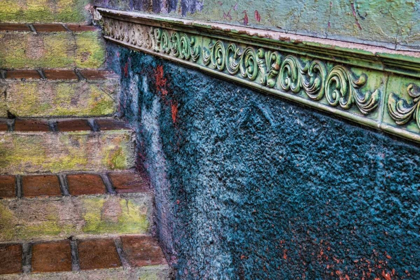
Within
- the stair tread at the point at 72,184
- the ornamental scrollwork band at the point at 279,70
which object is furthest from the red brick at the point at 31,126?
the ornamental scrollwork band at the point at 279,70

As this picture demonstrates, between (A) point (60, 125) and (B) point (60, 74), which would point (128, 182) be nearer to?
(A) point (60, 125)

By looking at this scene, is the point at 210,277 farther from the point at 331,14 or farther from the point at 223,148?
the point at 331,14

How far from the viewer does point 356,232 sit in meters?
0.97

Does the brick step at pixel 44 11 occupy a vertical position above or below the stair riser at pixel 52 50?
above

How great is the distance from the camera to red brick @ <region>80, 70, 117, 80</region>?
3012mm

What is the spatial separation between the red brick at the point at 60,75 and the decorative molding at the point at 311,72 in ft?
4.04

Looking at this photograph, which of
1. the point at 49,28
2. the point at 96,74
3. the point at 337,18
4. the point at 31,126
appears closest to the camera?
the point at 337,18

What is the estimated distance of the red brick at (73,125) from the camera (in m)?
2.67

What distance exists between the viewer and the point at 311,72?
1076 millimetres

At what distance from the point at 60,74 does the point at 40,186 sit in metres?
0.80

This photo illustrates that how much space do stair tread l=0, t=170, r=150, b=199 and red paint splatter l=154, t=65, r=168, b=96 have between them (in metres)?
0.50

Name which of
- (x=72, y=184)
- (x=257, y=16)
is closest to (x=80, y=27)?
(x=72, y=184)

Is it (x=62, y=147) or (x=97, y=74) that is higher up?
(x=97, y=74)

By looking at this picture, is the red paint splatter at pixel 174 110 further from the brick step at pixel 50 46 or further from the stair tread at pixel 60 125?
the brick step at pixel 50 46
